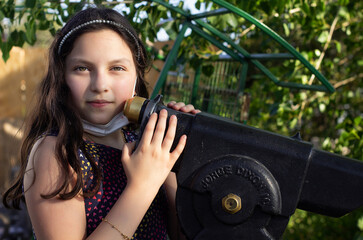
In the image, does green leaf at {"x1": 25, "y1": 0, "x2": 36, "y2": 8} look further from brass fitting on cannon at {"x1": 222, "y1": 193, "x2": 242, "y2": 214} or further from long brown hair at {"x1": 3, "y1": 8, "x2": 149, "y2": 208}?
brass fitting on cannon at {"x1": 222, "y1": 193, "x2": 242, "y2": 214}

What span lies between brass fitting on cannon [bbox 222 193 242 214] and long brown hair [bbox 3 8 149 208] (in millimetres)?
474

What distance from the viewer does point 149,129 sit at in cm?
117

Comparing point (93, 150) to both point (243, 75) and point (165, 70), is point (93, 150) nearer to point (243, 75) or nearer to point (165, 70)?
point (165, 70)

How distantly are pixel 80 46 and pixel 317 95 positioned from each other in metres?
2.43

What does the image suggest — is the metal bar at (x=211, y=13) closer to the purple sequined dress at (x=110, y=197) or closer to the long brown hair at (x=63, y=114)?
the long brown hair at (x=63, y=114)

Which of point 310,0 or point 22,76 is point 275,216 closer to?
point 310,0

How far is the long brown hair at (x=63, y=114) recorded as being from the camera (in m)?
1.29

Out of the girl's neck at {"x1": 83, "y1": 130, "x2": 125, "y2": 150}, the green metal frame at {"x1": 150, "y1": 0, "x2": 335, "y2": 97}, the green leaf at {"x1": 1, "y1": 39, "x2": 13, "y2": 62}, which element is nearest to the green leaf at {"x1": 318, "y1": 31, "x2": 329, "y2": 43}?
the green metal frame at {"x1": 150, "y1": 0, "x2": 335, "y2": 97}

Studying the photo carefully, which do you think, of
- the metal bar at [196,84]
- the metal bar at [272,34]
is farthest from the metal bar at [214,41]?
the metal bar at [272,34]

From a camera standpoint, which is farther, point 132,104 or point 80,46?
point 80,46

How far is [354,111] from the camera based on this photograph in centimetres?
398

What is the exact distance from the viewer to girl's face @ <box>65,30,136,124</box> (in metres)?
1.37

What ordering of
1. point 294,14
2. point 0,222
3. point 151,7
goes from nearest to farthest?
point 151,7 → point 294,14 → point 0,222

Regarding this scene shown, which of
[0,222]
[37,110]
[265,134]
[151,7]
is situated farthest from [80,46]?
[0,222]
